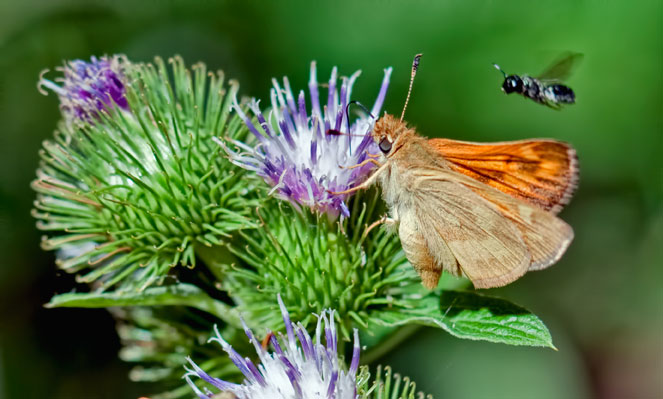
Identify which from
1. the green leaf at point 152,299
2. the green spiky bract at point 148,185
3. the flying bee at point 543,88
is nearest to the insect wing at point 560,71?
the flying bee at point 543,88

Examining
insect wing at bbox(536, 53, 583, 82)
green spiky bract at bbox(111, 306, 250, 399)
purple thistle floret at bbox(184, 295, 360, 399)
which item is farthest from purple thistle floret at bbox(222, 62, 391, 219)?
green spiky bract at bbox(111, 306, 250, 399)

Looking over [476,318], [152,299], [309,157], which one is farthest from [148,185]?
[476,318]

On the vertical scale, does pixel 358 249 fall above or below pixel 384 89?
below

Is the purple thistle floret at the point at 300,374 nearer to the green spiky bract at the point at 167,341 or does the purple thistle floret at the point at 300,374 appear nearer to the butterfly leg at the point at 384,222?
the butterfly leg at the point at 384,222

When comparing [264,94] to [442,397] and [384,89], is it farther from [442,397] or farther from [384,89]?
[442,397]

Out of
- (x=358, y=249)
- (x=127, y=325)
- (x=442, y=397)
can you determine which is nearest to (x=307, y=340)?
(x=358, y=249)

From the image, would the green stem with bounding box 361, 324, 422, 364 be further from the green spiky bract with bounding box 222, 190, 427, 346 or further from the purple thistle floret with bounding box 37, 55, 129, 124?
the purple thistle floret with bounding box 37, 55, 129, 124
